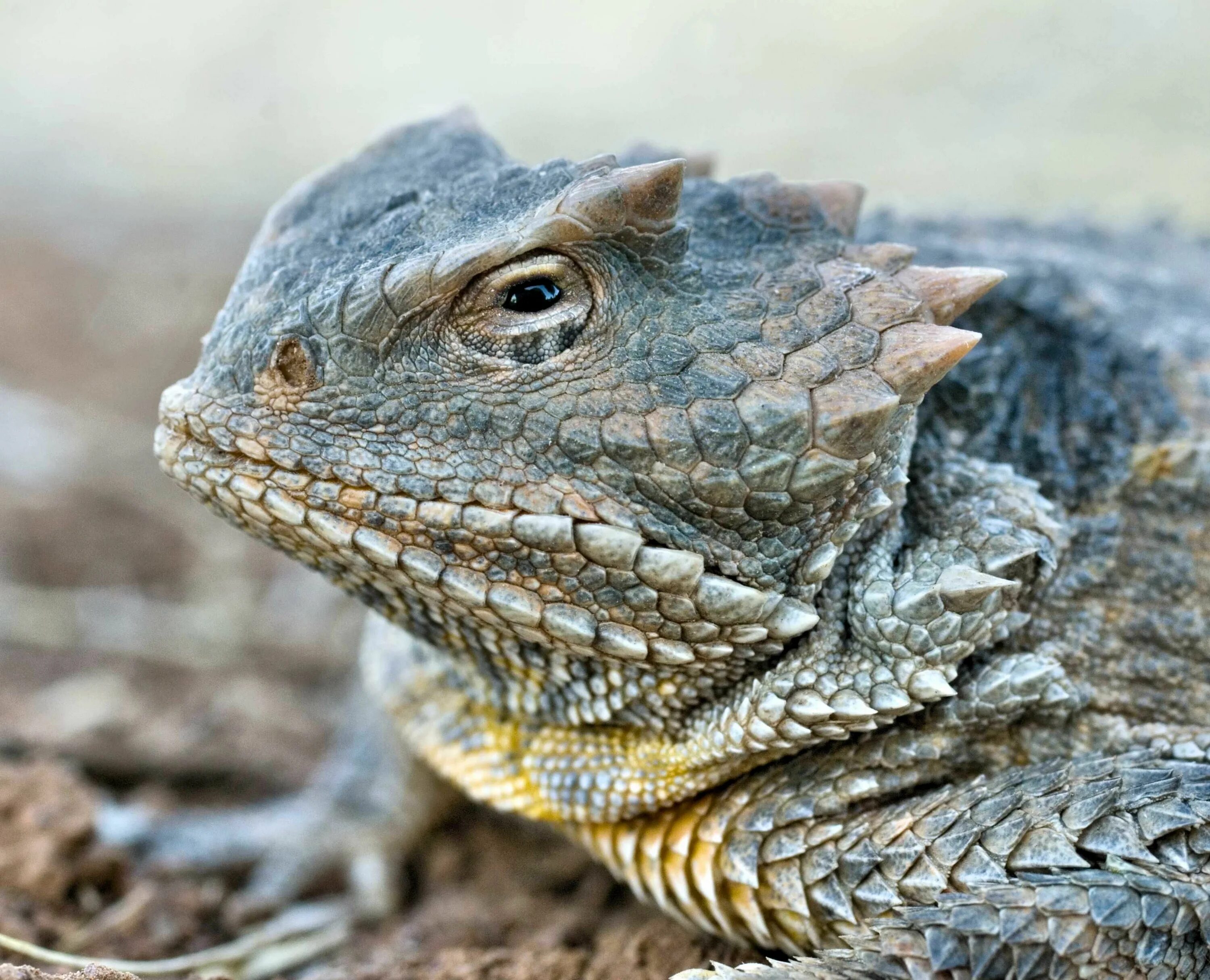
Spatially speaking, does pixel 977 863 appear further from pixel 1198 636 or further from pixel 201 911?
pixel 201 911

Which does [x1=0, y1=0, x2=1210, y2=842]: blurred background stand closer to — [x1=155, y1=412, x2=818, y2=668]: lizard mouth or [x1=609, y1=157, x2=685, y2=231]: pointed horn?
[x1=609, y1=157, x2=685, y2=231]: pointed horn

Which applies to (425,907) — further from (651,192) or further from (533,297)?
(651,192)

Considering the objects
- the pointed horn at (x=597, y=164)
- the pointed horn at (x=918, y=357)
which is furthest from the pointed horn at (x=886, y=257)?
the pointed horn at (x=597, y=164)

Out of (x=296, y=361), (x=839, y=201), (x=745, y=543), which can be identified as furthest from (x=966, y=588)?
(x=296, y=361)

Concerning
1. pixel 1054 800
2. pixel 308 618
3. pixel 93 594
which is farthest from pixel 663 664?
pixel 93 594

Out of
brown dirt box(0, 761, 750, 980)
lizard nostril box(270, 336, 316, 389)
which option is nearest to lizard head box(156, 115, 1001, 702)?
lizard nostril box(270, 336, 316, 389)

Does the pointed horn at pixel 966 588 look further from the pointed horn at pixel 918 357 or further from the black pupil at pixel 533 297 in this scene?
the black pupil at pixel 533 297
